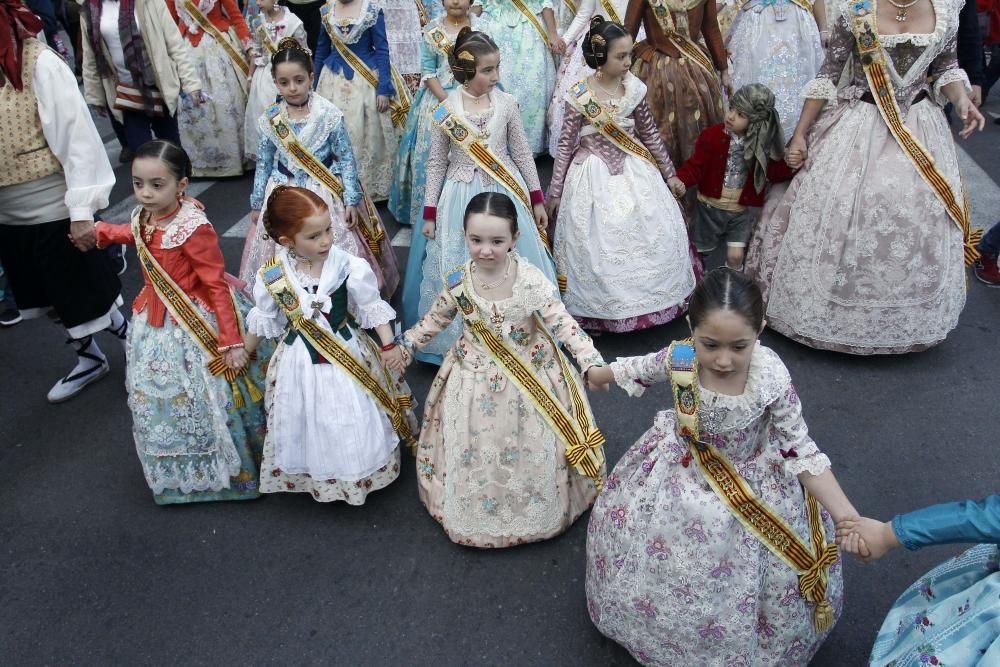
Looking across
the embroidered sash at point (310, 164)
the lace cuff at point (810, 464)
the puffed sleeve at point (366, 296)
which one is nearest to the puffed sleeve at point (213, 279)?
the puffed sleeve at point (366, 296)

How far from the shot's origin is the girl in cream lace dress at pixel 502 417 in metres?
2.78

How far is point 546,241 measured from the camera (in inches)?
160

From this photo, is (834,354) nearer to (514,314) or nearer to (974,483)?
(974,483)

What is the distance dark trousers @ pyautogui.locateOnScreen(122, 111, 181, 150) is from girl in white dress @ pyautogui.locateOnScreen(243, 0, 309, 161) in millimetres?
600

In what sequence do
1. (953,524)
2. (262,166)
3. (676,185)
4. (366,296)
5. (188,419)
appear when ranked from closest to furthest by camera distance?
(953,524)
(366,296)
(188,419)
(262,166)
(676,185)

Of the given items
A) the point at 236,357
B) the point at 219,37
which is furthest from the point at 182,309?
the point at 219,37

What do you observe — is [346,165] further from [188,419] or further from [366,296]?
[188,419]

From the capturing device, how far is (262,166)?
407 centimetres

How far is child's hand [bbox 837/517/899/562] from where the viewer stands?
1.89 meters

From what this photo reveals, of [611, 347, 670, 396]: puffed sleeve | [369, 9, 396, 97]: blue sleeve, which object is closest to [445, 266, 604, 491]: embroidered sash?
[611, 347, 670, 396]: puffed sleeve

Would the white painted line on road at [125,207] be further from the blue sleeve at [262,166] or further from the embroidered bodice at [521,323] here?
the embroidered bodice at [521,323]

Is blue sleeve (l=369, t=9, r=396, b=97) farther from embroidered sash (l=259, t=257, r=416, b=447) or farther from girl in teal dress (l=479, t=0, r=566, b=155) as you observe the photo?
embroidered sash (l=259, t=257, r=416, b=447)

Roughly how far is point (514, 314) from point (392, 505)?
1.06 meters

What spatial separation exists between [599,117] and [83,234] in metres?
2.42
